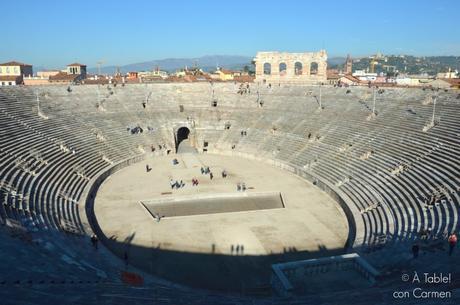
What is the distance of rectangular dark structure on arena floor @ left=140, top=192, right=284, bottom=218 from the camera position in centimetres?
2475

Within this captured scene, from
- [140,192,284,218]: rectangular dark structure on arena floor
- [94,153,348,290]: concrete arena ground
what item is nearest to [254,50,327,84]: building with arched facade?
[94,153,348,290]: concrete arena ground

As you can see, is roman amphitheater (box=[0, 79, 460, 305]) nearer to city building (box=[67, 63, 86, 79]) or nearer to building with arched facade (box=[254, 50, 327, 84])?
building with arched facade (box=[254, 50, 327, 84])

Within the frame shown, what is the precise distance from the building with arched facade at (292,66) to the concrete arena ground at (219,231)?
25833mm

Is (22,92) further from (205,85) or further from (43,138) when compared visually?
(205,85)

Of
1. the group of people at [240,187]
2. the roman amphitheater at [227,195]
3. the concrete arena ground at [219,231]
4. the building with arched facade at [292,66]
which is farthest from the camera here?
the building with arched facade at [292,66]

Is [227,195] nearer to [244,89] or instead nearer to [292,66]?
[244,89]

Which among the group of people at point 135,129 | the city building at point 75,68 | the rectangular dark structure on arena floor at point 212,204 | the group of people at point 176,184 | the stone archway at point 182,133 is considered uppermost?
the city building at point 75,68

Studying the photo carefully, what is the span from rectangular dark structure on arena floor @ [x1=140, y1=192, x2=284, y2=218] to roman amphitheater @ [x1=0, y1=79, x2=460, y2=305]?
0.13m

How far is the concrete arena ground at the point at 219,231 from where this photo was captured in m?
17.8

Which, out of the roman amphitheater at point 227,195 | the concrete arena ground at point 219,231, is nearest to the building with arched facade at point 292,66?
the roman amphitheater at point 227,195

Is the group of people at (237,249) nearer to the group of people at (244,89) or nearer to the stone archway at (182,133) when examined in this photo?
the stone archway at (182,133)

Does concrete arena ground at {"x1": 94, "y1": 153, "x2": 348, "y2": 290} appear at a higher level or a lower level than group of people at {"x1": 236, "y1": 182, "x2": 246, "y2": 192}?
lower

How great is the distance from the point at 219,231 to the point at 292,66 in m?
37.4

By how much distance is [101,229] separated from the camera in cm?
2183
